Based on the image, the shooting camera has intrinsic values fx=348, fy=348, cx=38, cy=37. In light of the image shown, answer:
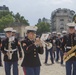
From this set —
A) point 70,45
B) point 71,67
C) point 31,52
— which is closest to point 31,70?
point 31,52

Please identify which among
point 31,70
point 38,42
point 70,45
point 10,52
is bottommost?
point 31,70

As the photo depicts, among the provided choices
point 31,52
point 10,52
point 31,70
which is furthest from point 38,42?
point 10,52

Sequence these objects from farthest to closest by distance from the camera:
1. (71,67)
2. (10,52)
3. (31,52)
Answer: (10,52) < (71,67) < (31,52)

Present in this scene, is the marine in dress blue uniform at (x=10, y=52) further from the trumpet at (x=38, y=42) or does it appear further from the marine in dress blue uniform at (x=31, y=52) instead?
the trumpet at (x=38, y=42)

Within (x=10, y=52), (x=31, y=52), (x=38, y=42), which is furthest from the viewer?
(x=10, y=52)

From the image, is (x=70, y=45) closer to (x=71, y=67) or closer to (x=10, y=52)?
(x=71, y=67)

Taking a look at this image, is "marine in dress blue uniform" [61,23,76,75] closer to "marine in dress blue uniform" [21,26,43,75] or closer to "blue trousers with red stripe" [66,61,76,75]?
"blue trousers with red stripe" [66,61,76,75]

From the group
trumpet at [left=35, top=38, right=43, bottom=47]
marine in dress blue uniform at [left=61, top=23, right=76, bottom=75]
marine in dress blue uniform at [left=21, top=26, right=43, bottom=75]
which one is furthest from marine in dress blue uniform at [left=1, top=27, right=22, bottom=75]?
trumpet at [left=35, top=38, right=43, bottom=47]

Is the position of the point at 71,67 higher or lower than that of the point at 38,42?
lower

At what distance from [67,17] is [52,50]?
14578 cm

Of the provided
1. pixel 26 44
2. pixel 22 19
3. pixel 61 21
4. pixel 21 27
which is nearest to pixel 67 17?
pixel 61 21

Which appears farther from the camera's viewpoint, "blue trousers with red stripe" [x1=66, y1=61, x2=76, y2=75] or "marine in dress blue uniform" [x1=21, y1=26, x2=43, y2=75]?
"blue trousers with red stripe" [x1=66, y1=61, x2=76, y2=75]

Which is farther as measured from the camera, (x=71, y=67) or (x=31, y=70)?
(x=71, y=67)

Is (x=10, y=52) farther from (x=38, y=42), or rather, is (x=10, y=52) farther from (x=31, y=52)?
(x=38, y=42)
